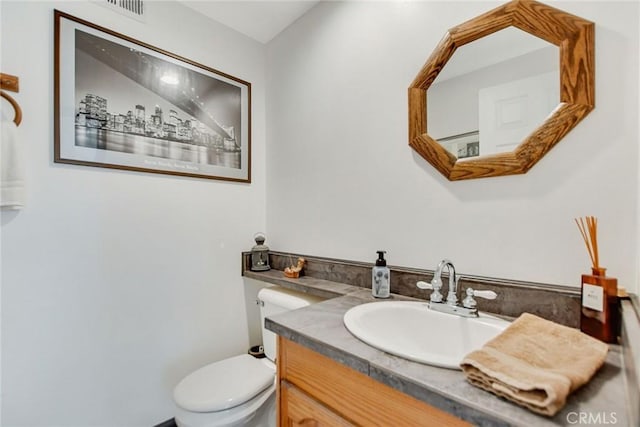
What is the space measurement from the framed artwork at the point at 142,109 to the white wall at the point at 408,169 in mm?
318

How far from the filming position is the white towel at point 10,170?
1082mm

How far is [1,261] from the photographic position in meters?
1.12

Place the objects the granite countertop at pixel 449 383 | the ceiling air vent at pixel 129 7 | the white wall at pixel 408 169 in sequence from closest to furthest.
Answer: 1. the granite countertop at pixel 449 383
2. the white wall at pixel 408 169
3. the ceiling air vent at pixel 129 7

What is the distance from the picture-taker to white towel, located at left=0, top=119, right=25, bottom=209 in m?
1.08

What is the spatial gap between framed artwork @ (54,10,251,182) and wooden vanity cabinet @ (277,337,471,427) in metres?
1.20

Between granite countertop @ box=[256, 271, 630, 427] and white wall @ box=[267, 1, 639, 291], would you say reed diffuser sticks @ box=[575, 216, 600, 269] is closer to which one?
white wall @ box=[267, 1, 639, 291]

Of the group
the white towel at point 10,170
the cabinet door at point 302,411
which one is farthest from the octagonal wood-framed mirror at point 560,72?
the white towel at point 10,170

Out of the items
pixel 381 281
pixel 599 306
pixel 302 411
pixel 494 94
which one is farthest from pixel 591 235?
pixel 302 411

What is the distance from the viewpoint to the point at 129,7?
1436mm

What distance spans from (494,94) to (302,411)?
1239 millimetres

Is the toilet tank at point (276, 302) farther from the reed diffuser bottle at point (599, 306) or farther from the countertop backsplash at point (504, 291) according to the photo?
the reed diffuser bottle at point (599, 306)

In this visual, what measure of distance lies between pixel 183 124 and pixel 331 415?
1.56 metres

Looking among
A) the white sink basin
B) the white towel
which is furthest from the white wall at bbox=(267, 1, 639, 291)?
the white towel

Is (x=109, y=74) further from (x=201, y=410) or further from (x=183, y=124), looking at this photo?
(x=201, y=410)
